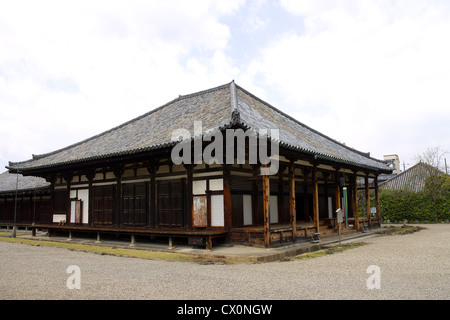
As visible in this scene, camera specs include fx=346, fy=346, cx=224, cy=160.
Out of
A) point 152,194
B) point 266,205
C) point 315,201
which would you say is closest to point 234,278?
point 266,205

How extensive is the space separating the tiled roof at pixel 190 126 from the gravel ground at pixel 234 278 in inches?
153

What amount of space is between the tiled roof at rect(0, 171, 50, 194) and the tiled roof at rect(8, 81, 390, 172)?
1.67 m

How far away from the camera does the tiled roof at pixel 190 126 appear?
12648mm

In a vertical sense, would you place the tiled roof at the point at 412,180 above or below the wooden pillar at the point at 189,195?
above

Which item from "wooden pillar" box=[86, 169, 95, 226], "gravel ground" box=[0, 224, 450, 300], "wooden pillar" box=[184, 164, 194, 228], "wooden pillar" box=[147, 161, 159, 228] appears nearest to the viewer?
"gravel ground" box=[0, 224, 450, 300]

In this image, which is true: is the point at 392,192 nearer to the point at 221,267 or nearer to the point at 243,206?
the point at 243,206

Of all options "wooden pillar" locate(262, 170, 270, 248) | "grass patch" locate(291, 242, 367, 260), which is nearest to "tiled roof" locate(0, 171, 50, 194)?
"wooden pillar" locate(262, 170, 270, 248)

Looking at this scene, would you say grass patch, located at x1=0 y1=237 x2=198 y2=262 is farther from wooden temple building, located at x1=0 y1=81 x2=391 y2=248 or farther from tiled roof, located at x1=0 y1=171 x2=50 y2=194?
tiled roof, located at x1=0 y1=171 x2=50 y2=194

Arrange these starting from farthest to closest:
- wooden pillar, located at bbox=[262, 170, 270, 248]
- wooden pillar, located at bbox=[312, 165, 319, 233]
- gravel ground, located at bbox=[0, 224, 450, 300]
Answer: wooden pillar, located at bbox=[312, 165, 319, 233], wooden pillar, located at bbox=[262, 170, 270, 248], gravel ground, located at bbox=[0, 224, 450, 300]

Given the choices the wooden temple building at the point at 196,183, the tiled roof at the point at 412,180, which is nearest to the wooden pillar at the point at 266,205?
the wooden temple building at the point at 196,183

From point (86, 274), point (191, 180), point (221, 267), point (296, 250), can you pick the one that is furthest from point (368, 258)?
point (86, 274)

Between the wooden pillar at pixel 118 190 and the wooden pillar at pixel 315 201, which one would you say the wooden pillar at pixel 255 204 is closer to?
the wooden pillar at pixel 315 201

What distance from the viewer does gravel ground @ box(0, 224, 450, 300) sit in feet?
18.3
